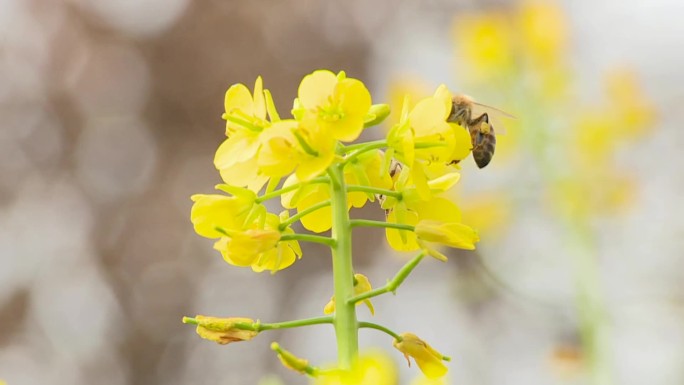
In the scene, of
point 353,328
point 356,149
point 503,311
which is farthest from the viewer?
point 503,311

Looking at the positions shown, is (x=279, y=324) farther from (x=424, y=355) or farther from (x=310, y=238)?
(x=424, y=355)

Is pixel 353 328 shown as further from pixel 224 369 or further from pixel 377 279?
pixel 224 369

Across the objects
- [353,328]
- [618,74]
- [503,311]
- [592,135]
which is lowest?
[503,311]

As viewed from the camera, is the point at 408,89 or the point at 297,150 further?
the point at 408,89

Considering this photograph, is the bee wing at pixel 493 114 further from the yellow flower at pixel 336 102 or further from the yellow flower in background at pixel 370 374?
the yellow flower in background at pixel 370 374

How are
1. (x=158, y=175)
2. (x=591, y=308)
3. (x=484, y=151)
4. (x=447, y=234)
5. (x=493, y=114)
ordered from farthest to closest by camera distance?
(x=158, y=175) → (x=591, y=308) → (x=493, y=114) → (x=484, y=151) → (x=447, y=234)

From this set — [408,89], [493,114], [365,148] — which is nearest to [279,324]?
[365,148]

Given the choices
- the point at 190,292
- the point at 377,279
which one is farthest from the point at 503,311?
the point at 190,292

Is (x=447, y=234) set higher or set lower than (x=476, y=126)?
higher
